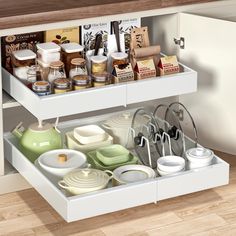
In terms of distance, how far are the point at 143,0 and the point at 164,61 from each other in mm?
235

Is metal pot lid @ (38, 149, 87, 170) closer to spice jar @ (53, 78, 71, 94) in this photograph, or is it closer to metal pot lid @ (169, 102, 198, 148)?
spice jar @ (53, 78, 71, 94)

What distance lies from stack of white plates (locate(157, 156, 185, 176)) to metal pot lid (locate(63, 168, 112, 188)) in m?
0.20

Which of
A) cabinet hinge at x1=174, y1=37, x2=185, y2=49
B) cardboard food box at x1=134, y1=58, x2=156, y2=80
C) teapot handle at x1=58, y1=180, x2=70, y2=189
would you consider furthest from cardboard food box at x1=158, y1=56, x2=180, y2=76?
teapot handle at x1=58, y1=180, x2=70, y2=189

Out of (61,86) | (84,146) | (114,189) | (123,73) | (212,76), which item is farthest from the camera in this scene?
(212,76)

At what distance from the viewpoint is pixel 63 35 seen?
135 inches

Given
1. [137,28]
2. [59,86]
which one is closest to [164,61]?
[137,28]

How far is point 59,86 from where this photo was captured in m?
3.20

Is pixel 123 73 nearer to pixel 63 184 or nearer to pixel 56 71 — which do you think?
pixel 56 71

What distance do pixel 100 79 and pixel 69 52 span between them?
0.56ft

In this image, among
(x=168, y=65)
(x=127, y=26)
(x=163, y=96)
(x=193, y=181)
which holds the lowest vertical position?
(x=193, y=181)

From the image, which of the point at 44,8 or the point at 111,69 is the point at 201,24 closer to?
the point at 111,69

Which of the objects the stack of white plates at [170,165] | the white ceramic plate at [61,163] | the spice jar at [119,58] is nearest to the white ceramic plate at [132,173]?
the stack of white plates at [170,165]

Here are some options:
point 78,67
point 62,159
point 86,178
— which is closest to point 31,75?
point 78,67

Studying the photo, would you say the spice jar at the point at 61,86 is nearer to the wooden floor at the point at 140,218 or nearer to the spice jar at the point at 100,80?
the spice jar at the point at 100,80
